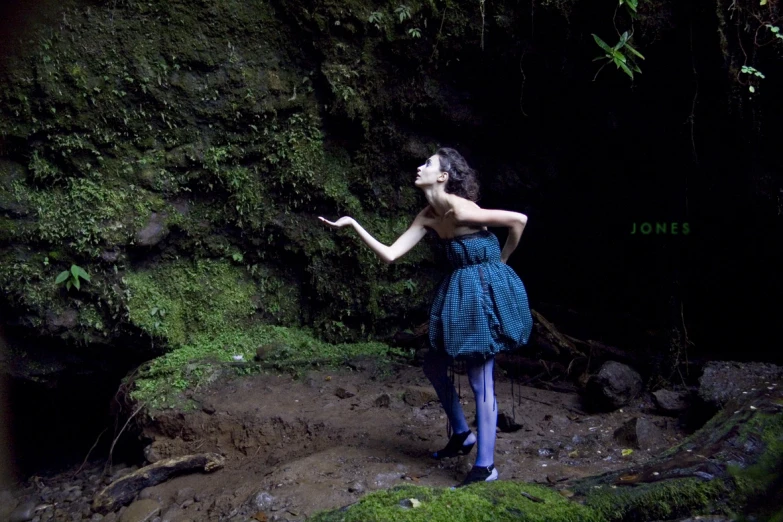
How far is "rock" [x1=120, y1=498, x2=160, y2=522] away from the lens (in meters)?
4.04

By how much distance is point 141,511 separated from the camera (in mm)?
4098

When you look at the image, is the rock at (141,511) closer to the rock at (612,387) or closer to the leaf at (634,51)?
the rock at (612,387)

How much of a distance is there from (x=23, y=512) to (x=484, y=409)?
11.3ft

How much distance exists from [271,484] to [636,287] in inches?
148

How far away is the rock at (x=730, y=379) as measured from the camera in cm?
434

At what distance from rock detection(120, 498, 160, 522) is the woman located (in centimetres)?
196

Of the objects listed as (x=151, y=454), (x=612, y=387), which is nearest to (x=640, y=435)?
(x=612, y=387)

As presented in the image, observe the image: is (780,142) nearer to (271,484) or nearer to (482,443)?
(482,443)

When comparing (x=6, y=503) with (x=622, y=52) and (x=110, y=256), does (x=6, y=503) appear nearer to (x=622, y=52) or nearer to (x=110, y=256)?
(x=110, y=256)

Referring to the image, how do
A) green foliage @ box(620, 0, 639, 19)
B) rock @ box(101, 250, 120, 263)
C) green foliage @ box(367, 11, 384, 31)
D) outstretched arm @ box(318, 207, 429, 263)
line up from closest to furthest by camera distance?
outstretched arm @ box(318, 207, 429, 263)
green foliage @ box(620, 0, 639, 19)
rock @ box(101, 250, 120, 263)
green foliage @ box(367, 11, 384, 31)

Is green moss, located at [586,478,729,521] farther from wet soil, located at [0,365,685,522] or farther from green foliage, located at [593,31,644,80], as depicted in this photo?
green foliage, located at [593,31,644,80]

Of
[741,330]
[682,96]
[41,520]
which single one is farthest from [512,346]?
[41,520]

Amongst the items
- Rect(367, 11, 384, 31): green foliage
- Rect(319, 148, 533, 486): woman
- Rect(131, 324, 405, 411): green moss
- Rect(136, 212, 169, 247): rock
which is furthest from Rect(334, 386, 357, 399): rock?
Rect(367, 11, 384, 31): green foliage

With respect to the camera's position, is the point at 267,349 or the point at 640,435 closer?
the point at 640,435
